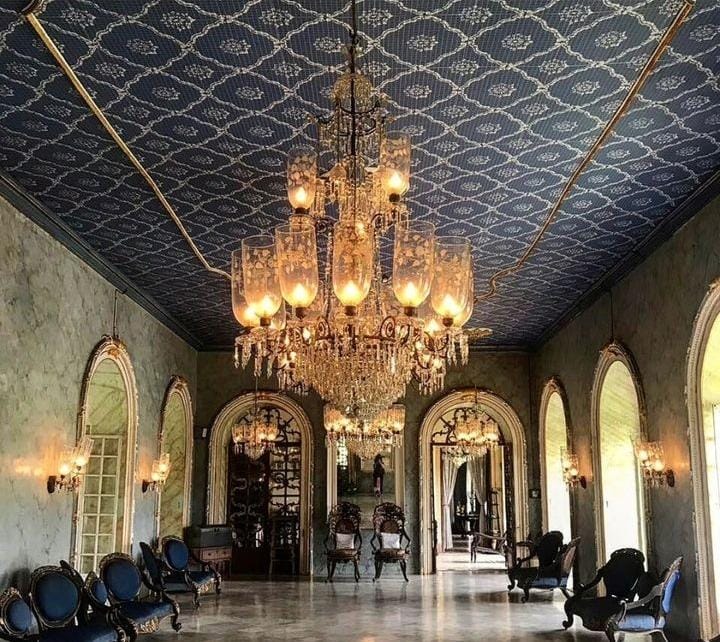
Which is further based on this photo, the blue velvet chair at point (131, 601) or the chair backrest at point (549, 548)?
the chair backrest at point (549, 548)

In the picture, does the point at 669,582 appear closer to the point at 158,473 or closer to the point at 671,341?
the point at 671,341

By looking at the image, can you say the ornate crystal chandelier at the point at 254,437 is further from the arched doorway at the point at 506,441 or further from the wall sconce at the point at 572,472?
the wall sconce at the point at 572,472

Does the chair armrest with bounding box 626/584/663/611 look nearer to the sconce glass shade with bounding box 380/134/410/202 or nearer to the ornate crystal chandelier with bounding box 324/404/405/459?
the ornate crystal chandelier with bounding box 324/404/405/459

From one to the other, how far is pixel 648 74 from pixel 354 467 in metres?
11.5

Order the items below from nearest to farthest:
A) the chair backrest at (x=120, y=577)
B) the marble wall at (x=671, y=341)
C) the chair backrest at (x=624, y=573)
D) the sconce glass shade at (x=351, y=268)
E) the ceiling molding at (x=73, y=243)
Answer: the sconce glass shade at (x=351, y=268), the ceiling molding at (x=73, y=243), the marble wall at (x=671, y=341), the chair backrest at (x=120, y=577), the chair backrest at (x=624, y=573)

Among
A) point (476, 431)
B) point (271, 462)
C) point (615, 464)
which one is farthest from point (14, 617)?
point (476, 431)

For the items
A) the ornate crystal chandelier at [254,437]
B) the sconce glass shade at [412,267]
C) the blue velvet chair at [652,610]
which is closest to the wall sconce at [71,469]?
the sconce glass shade at [412,267]

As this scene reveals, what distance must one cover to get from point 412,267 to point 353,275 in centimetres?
40

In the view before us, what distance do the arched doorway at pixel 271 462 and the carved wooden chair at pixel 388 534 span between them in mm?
1293

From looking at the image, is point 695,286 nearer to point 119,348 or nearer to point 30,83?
point 30,83

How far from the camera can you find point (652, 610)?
325 inches

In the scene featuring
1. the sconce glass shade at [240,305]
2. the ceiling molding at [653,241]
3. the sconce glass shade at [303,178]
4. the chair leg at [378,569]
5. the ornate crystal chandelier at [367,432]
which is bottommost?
the chair leg at [378,569]

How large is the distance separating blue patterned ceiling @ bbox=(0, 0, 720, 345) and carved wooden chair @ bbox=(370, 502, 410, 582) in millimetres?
7578

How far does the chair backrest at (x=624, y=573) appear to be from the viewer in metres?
9.34
